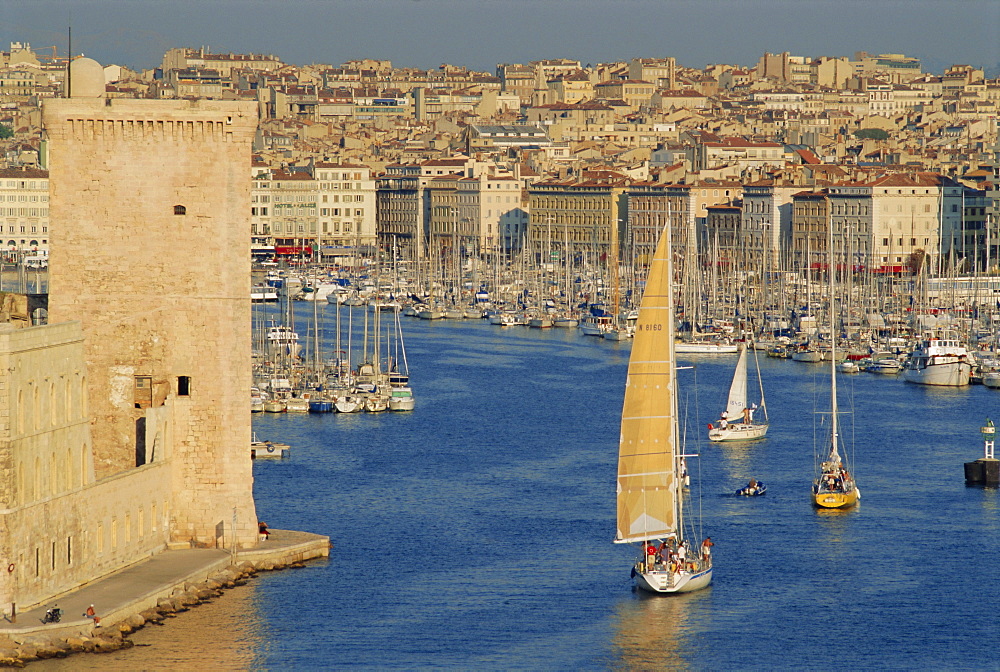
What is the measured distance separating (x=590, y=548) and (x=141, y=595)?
25.5 feet

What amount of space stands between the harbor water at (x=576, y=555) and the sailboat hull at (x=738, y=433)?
0.25 metres

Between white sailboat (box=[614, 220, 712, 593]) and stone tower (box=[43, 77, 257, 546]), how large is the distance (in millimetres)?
4644

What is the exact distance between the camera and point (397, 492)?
109 ft

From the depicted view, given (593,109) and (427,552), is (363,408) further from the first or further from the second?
(593,109)

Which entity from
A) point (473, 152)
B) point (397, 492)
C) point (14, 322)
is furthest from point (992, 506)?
point (473, 152)

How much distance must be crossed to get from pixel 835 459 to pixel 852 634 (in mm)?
9215

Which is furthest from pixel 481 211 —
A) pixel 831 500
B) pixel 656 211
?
pixel 831 500

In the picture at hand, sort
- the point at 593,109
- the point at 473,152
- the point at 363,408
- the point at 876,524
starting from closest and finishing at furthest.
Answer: the point at 876,524 < the point at 363,408 < the point at 473,152 < the point at 593,109

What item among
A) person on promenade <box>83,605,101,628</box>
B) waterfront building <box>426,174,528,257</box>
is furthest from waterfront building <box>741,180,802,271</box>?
person on promenade <box>83,605,101,628</box>

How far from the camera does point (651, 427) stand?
25844mm

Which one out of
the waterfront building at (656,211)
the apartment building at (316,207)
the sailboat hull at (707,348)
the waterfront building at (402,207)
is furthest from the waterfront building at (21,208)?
A: the sailboat hull at (707,348)

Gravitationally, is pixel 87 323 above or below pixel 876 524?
above

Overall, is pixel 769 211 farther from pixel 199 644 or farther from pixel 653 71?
pixel 653 71

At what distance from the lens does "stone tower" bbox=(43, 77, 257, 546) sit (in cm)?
2408
